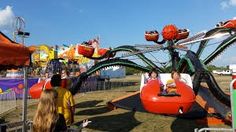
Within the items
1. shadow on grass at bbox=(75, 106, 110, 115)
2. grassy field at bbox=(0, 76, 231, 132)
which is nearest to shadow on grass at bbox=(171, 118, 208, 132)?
grassy field at bbox=(0, 76, 231, 132)

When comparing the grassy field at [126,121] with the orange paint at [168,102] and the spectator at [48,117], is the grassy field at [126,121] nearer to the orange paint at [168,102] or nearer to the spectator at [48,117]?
the orange paint at [168,102]

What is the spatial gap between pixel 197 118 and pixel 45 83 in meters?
5.63

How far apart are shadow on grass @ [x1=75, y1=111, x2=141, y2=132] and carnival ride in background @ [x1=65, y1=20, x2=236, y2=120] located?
1714 millimetres

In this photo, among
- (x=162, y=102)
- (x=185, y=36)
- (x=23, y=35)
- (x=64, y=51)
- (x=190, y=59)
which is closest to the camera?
(x=162, y=102)

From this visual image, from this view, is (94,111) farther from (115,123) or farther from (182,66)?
(182,66)

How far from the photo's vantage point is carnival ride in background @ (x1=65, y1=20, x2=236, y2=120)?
8.66 metres

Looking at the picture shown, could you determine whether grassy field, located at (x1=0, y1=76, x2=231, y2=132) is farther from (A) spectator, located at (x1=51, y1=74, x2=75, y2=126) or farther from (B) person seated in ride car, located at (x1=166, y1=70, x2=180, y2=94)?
(A) spectator, located at (x1=51, y1=74, x2=75, y2=126)

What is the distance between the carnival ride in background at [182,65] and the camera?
341 inches

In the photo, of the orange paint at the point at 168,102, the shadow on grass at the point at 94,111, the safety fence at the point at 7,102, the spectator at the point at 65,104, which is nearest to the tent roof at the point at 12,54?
the spectator at the point at 65,104

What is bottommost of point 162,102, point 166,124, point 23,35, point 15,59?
point 166,124

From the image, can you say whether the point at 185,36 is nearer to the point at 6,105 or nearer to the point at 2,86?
the point at 6,105

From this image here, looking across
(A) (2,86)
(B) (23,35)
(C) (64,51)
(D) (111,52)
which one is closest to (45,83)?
→ (B) (23,35)

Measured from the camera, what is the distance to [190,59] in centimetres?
1241

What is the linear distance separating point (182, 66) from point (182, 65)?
2.7 inches
